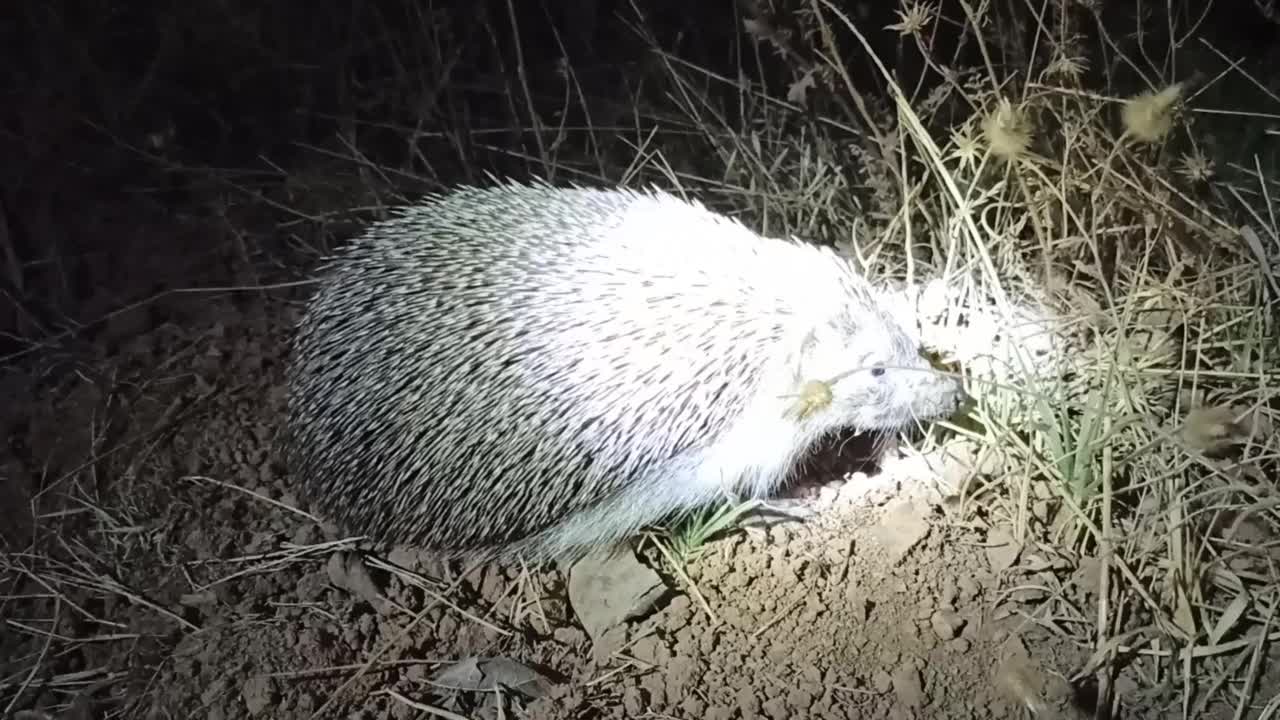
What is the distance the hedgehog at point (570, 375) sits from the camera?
9.59ft

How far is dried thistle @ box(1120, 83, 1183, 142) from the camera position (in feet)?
8.45

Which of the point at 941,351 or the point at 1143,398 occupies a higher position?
the point at 1143,398

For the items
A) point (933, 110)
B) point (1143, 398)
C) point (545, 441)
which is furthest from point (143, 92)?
point (1143, 398)

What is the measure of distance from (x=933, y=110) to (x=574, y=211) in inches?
51.0

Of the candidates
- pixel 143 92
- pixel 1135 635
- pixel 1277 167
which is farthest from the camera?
pixel 143 92

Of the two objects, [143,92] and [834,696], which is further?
[143,92]

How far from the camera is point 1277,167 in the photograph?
3.82 metres

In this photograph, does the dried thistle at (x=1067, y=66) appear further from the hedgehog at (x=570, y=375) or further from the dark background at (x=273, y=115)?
the dark background at (x=273, y=115)

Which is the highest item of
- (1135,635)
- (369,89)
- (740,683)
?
(369,89)

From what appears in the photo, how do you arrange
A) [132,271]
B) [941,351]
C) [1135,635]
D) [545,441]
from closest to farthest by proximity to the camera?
[1135,635] < [545,441] < [941,351] < [132,271]

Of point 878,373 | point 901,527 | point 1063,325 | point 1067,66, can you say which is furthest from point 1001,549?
point 1067,66

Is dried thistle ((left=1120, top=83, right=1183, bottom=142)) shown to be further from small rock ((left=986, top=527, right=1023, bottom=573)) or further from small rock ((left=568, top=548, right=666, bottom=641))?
small rock ((left=568, top=548, right=666, bottom=641))

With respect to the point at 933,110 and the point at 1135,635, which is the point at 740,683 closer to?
the point at 1135,635

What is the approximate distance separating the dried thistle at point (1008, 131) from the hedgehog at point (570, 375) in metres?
0.62
